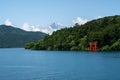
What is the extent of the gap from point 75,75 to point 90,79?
29.3ft

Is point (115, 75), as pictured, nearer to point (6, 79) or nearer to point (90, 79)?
point (90, 79)

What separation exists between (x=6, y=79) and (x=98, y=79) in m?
20.7

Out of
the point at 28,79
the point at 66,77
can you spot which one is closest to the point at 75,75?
the point at 66,77

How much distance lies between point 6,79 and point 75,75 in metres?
16.9

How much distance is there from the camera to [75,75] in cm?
9319

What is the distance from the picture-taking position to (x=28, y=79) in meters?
85.9

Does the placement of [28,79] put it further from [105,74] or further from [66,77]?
[105,74]

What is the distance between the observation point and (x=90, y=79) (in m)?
84.8

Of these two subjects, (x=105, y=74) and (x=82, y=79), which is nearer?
(x=82, y=79)

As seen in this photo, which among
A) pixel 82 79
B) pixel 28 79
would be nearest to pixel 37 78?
pixel 28 79

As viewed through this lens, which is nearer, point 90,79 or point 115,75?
point 90,79

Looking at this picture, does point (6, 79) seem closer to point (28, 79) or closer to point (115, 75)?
point (28, 79)

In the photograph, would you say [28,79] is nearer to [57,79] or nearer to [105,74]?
[57,79]

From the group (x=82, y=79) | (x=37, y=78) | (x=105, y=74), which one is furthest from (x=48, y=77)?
(x=105, y=74)
